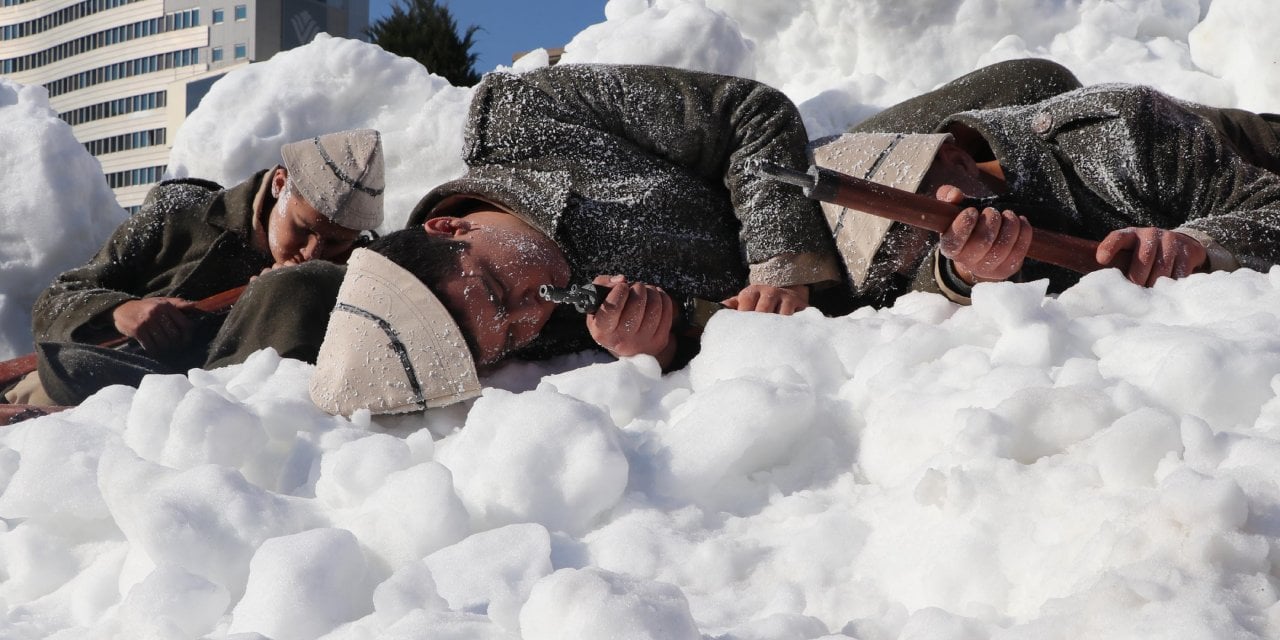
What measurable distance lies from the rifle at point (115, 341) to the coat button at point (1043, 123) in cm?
134

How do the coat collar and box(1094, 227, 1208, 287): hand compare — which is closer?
box(1094, 227, 1208, 287): hand

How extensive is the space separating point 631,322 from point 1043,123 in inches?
32.5

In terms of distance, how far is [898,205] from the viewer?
4.37 feet

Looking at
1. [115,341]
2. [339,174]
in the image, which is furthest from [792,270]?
[115,341]

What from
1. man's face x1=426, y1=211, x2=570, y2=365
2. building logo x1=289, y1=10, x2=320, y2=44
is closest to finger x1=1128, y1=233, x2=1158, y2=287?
man's face x1=426, y1=211, x2=570, y2=365

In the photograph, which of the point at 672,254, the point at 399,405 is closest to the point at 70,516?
the point at 399,405

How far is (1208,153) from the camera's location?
1.74 m

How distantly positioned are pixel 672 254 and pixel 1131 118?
0.70 m

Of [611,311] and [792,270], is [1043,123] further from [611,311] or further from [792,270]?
[611,311]

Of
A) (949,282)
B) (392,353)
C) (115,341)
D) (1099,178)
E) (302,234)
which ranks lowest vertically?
(115,341)

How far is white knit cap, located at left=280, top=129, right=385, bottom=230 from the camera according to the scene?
2.13 m

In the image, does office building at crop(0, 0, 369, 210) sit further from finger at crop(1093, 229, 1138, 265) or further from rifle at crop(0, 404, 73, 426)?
finger at crop(1093, 229, 1138, 265)

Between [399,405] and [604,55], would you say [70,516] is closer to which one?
[399,405]

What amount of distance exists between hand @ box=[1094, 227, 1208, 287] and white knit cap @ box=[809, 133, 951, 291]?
306 millimetres
